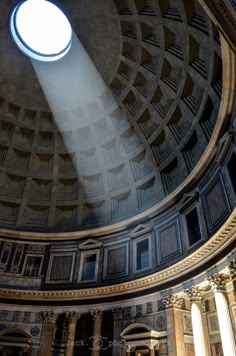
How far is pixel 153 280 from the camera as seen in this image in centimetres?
1498

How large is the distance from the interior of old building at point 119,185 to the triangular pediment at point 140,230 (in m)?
0.12

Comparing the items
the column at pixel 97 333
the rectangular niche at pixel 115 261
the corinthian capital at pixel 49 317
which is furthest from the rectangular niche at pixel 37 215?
the column at pixel 97 333

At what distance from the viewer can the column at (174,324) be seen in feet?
41.7

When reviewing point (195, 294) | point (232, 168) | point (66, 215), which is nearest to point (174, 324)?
point (195, 294)

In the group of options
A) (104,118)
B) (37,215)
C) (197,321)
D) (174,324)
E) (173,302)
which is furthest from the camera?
(37,215)

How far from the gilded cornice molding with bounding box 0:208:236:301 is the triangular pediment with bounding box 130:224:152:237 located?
2729 millimetres

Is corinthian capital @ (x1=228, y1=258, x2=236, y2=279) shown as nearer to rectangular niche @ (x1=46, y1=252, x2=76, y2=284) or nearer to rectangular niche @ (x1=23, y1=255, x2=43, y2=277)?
rectangular niche @ (x1=46, y1=252, x2=76, y2=284)

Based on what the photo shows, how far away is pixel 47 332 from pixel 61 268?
139 inches

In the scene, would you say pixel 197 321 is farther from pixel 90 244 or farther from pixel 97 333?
pixel 90 244

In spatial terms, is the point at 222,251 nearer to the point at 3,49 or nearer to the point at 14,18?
the point at 3,49

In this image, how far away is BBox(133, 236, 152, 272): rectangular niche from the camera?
16.3 m

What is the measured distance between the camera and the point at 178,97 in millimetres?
16625

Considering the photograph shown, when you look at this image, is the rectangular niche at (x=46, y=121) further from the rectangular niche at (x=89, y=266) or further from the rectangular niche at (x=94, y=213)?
the rectangular niche at (x=89, y=266)

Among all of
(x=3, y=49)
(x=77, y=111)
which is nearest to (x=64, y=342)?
(x=77, y=111)
